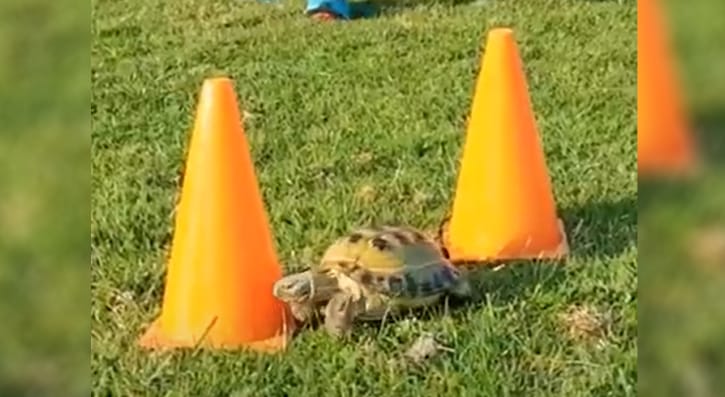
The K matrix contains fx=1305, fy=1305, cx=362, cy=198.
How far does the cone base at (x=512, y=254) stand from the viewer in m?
2.67

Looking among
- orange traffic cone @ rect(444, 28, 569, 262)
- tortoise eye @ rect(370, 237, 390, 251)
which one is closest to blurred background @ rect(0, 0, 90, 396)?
tortoise eye @ rect(370, 237, 390, 251)

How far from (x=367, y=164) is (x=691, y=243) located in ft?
7.90

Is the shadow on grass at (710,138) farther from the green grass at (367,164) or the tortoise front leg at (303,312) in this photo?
the tortoise front leg at (303,312)

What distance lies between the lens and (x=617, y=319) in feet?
7.86

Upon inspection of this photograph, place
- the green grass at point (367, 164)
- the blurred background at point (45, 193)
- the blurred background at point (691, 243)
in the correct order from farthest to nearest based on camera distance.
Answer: the green grass at point (367, 164) → the blurred background at point (45, 193) → the blurred background at point (691, 243)

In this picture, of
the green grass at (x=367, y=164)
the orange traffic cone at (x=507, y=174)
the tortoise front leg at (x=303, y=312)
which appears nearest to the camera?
the green grass at (x=367, y=164)

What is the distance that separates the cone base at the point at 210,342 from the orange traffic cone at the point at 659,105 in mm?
1367

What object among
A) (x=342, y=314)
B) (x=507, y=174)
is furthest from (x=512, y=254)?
(x=342, y=314)

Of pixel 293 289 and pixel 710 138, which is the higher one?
pixel 710 138

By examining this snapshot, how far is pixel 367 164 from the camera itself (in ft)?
11.0

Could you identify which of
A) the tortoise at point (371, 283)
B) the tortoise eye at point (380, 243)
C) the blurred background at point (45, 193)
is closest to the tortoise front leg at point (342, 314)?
the tortoise at point (371, 283)

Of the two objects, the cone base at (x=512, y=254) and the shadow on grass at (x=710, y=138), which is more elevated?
the shadow on grass at (x=710, y=138)

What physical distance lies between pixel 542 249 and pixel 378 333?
488 mm

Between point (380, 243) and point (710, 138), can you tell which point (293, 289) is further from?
point (710, 138)
